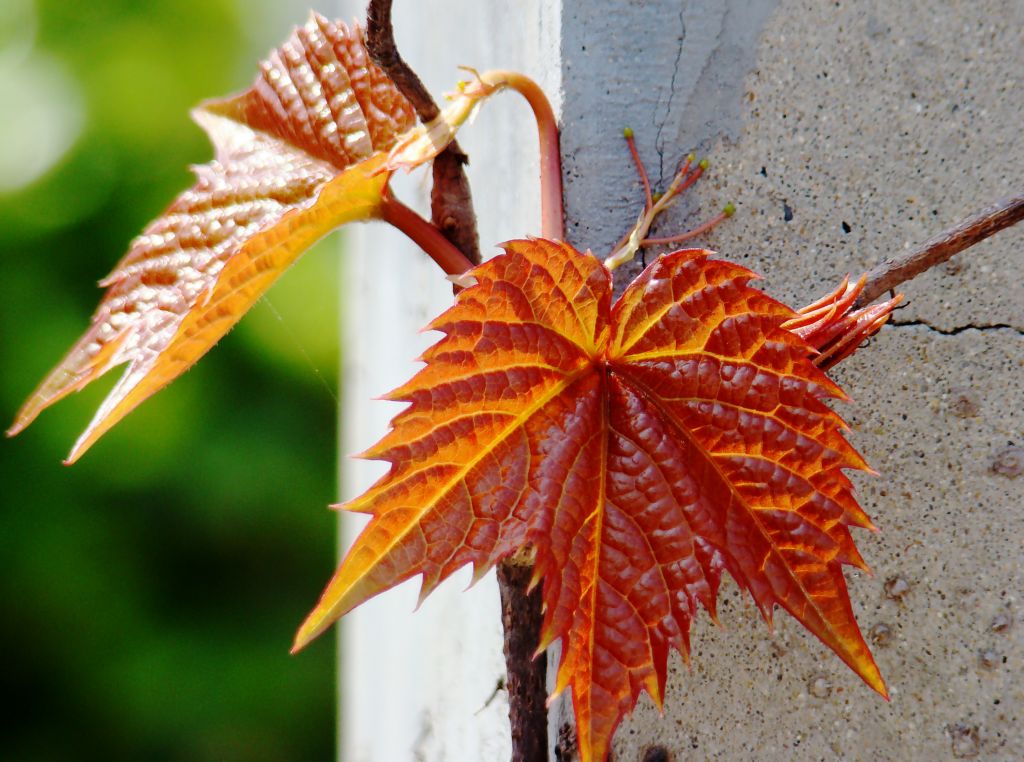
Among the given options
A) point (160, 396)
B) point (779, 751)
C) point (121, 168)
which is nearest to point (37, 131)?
point (121, 168)

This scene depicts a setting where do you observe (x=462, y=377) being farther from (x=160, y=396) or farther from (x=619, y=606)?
(x=160, y=396)

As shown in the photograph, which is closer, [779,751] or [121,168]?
[779,751]

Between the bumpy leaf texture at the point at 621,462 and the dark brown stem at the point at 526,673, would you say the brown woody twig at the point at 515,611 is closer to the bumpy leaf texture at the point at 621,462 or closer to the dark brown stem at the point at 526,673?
the dark brown stem at the point at 526,673

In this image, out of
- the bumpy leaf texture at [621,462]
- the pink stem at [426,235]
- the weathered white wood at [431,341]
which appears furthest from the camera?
the weathered white wood at [431,341]

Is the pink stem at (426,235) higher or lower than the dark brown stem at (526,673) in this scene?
higher

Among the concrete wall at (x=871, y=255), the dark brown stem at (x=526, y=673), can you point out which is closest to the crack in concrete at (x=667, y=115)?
the concrete wall at (x=871, y=255)

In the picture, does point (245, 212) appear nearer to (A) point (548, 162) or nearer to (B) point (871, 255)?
(A) point (548, 162)

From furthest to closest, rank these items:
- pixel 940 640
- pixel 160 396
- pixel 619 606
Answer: pixel 160 396 → pixel 940 640 → pixel 619 606

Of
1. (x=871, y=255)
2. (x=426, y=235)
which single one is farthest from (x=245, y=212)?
(x=871, y=255)
